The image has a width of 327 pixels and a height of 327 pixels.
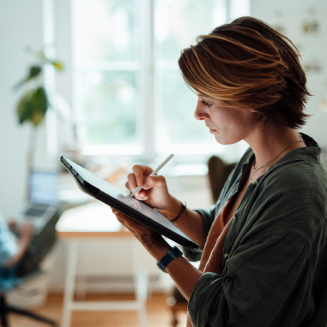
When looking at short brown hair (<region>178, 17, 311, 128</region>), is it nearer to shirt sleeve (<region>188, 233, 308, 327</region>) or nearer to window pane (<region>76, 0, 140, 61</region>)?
shirt sleeve (<region>188, 233, 308, 327</region>)

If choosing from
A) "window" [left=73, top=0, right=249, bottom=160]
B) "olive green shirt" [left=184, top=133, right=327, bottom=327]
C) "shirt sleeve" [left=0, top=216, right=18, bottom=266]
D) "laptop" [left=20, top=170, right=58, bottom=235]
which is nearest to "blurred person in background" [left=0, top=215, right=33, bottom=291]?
"shirt sleeve" [left=0, top=216, right=18, bottom=266]

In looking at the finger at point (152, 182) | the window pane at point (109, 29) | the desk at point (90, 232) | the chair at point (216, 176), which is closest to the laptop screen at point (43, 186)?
the desk at point (90, 232)

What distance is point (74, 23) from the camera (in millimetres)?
2779

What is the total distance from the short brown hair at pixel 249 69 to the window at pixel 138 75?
2.12m

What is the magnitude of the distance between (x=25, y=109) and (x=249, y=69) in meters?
1.89

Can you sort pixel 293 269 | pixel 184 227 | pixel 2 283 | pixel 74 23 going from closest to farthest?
pixel 293 269 < pixel 184 227 < pixel 2 283 < pixel 74 23

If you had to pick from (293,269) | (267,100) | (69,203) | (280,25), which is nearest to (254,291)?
(293,269)

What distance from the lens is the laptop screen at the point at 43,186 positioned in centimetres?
224

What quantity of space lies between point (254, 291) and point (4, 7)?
2.63 m

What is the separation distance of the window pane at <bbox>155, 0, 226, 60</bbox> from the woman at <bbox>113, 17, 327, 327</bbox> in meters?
2.15

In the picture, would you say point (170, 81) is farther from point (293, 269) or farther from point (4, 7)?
point (293, 269)

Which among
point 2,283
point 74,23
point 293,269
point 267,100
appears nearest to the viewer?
point 293,269

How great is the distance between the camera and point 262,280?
0.61 meters

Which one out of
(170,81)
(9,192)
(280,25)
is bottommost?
(9,192)
